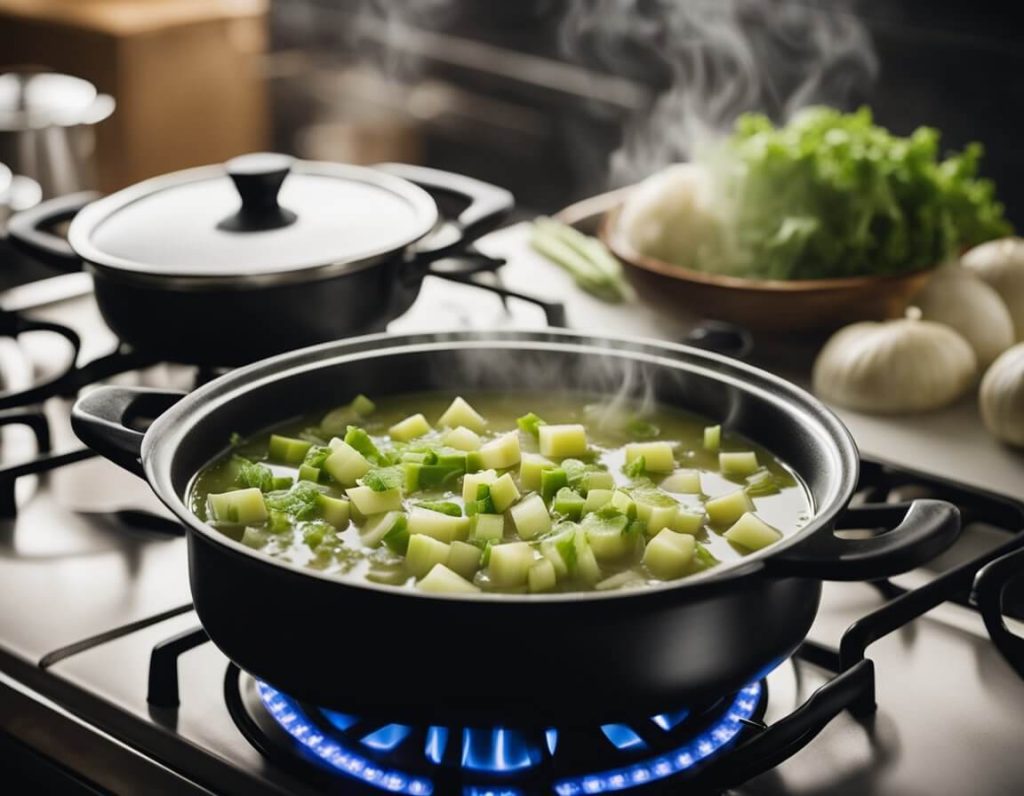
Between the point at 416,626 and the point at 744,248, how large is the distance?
3.89 ft

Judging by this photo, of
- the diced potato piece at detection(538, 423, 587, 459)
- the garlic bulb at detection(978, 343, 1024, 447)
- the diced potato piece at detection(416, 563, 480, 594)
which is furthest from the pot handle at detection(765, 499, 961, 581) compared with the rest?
the garlic bulb at detection(978, 343, 1024, 447)

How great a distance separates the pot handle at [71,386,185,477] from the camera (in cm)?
101

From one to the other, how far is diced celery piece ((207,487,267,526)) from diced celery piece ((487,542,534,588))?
0.75ft

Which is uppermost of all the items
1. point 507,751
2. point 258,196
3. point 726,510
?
point 258,196

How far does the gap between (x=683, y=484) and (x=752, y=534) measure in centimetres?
12

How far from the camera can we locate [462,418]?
1.25 meters

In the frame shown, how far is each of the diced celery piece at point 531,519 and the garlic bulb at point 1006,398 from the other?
70 cm

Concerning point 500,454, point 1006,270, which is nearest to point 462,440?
point 500,454

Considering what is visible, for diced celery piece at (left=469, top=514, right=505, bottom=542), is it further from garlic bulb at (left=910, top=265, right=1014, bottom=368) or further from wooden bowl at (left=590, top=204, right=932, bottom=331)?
garlic bulb at (left=910, top=265, right=1014, bottom=368)

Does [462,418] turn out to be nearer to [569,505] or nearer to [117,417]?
[569,505]

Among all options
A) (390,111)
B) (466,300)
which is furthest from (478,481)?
(390,111)

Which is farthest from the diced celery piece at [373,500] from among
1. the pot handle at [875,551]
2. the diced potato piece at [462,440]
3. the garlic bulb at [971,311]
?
the garlic bulb at [971,311]

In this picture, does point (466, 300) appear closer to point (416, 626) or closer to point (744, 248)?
point (744, 248)

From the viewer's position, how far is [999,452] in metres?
1.50
